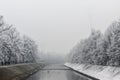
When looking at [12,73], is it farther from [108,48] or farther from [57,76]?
[108,48]

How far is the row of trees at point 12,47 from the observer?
4233 cm

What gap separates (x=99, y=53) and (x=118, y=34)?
11.7 meters

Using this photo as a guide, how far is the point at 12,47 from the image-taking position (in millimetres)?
58125

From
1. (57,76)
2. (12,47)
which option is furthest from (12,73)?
(12,47)

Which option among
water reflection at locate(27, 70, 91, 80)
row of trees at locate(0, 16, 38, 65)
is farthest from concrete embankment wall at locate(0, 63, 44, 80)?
row of trees at locate(0, 16, 38, 65)

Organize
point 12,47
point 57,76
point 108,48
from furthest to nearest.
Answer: point 12,47 < point 108,48 < point 57,76

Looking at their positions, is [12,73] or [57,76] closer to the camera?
[12,73]

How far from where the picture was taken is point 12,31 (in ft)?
243

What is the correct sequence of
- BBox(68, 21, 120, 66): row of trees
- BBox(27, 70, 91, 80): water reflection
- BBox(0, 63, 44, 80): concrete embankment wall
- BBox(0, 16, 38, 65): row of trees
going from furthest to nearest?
BBox(68, 21, 120, 66): row of trees < BBox(0, 16, 38, 65): row of trees < BBox(27, 70, 91, 80): water reflection < BBox(0, 63, 44, 80): concrete embankment wall

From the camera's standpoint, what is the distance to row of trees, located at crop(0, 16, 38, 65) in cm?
4233

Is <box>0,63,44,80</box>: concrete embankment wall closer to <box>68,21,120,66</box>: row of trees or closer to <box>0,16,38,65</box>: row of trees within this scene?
<box>0,16,38,65</box>: row of trees

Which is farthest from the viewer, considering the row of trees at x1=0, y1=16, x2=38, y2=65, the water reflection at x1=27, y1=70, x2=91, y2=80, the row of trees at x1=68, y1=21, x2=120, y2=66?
the row of trees at x1=68, y1=21, x2=120, y2=66

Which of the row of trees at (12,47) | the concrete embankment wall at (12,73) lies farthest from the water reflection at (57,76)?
the row of trees at (12,47)

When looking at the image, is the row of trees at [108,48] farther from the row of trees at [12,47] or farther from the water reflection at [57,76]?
the row of trees at [12,47]
